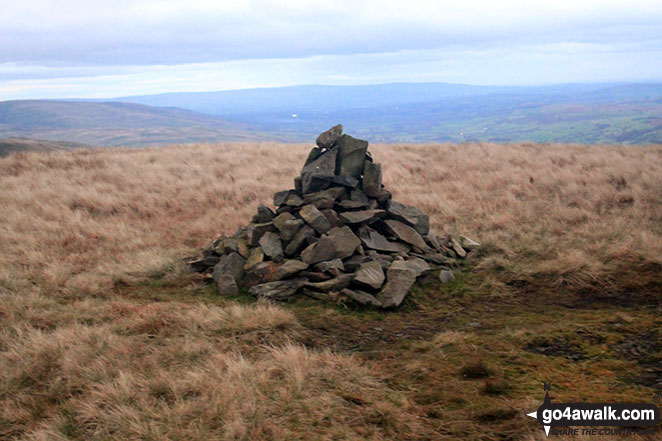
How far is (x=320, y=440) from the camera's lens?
4.07 m

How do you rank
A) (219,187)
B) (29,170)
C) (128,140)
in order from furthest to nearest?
(128,140) < (29,170) < (219,187)

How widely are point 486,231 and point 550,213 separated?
7.48 ft

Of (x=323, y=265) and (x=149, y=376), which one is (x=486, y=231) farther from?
(x=149, y=376)

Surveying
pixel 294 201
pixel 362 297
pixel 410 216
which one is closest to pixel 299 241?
pixel 294 201

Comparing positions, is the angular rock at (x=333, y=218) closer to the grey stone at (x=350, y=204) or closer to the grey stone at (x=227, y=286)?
the grey stone at (x=350, y=204)

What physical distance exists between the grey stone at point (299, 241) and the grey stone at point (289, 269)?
0.42 m

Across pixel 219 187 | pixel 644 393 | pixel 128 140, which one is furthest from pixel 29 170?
pixel 128 140

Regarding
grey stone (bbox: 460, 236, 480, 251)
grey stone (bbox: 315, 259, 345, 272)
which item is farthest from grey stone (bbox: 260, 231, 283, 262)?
grey stone (bbox: 460, 236, 480, 251)

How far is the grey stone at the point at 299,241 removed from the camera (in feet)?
28.2

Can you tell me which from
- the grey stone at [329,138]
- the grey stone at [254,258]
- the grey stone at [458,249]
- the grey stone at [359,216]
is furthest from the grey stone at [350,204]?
the grey stone at [458,249]

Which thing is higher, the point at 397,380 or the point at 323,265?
the point at 323,265

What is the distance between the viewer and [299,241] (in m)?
8.61

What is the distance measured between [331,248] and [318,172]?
2.12 m

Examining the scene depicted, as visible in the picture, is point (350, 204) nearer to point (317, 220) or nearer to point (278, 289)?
point (317, 220)
